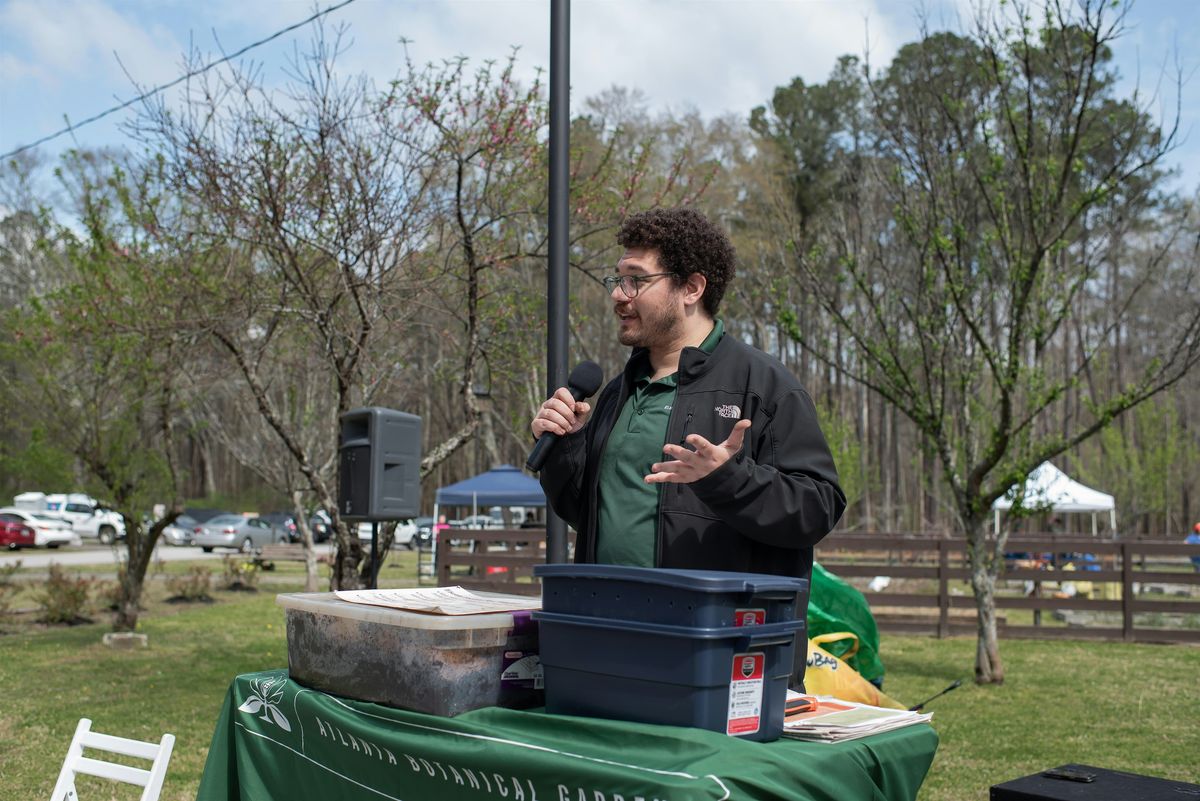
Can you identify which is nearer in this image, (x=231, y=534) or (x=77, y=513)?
(x=231, y=534)

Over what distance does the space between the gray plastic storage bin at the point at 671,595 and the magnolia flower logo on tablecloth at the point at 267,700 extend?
1.08 meters

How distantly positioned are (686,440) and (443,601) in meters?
0.81

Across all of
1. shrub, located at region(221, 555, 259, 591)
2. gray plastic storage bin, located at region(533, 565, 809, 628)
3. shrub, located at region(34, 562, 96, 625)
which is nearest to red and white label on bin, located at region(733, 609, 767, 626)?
gray plastic storage bin, located at region(533, 565, 809, 628)

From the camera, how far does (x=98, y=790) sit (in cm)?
654

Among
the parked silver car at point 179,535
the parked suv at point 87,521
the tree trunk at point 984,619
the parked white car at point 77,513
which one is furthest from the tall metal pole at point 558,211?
the parked suv at point 87,521

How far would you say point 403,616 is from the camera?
8.27 feet

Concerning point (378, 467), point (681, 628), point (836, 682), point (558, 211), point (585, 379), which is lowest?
point (836, 682)

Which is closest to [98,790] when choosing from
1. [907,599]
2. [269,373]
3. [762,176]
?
[269,373]

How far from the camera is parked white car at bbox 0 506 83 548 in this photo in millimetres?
36531

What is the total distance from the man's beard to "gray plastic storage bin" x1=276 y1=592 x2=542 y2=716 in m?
0.80

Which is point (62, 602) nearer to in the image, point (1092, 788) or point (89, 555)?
point (1092, 788)

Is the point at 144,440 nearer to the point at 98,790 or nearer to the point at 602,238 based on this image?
the point at 602,238

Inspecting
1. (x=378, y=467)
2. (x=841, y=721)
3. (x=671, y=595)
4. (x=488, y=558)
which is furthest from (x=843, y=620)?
(x=488, y=558)

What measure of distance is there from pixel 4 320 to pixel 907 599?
12.0 meters
